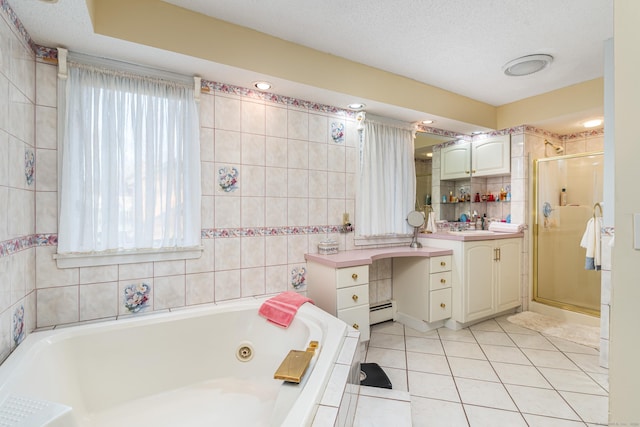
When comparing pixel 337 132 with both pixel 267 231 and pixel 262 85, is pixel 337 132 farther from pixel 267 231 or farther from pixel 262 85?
pixel 267 231

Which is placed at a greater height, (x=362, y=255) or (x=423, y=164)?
(x=423, y=164)

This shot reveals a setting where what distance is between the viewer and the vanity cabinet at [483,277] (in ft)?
9.00

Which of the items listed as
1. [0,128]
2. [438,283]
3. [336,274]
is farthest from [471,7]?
[0,128]

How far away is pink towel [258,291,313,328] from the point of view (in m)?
1.77

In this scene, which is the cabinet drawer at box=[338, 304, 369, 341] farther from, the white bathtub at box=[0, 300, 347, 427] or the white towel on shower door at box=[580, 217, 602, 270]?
the white towel on shower door at box=[580, 217, 602, 270]

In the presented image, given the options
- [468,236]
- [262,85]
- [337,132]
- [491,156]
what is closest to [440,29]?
[337,132]

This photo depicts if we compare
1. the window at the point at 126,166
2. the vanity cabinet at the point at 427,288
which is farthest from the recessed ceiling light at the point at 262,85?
the vanity cabinet at the point at 427,288

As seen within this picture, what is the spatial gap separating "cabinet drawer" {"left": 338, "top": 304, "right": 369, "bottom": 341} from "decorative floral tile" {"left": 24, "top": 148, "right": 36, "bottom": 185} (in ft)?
6.42

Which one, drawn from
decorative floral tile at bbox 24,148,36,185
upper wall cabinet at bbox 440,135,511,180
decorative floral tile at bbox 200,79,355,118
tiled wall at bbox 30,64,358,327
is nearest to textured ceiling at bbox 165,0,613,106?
decorative floral tile at bbox 200,79,355,118

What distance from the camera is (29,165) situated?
154 cm

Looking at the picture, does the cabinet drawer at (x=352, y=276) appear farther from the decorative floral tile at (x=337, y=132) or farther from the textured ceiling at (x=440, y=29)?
the textured ceiling at (x=440, y=29)

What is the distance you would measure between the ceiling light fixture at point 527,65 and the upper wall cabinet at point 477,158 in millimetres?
988

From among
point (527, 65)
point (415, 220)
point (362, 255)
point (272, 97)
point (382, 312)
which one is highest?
point (527, 65)

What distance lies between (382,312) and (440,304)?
21.5 inches
